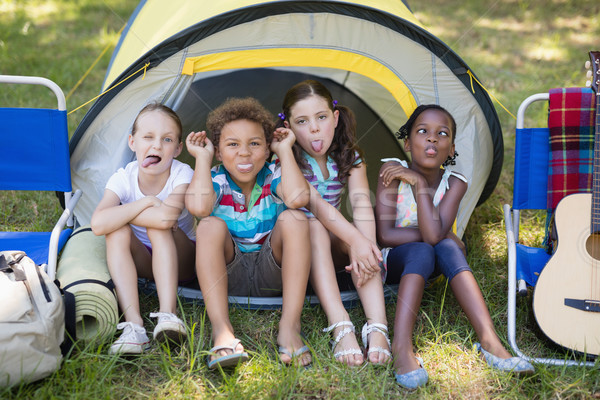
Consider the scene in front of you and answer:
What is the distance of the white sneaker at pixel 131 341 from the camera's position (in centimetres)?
221

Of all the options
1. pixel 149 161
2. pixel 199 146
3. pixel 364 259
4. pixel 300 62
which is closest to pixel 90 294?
pixel 149 161

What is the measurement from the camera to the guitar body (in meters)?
2.26

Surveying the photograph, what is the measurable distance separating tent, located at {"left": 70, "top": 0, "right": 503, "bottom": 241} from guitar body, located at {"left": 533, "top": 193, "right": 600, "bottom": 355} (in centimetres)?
60

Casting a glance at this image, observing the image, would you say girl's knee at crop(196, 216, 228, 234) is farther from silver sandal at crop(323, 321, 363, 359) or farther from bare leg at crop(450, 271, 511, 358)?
bare leg at crop(450, 271, 511, 358)

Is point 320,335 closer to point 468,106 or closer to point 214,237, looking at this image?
point 214,237

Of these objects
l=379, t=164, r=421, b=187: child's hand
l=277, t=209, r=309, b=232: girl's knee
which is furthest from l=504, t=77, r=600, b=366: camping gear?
l=277, t=209, r=309, b=232: girl's knee

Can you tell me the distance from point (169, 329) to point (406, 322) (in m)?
0.93

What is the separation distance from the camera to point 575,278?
91.9 inches

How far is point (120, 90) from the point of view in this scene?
274 centimetres

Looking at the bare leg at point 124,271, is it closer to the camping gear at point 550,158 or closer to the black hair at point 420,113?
the black hair at point 420,113

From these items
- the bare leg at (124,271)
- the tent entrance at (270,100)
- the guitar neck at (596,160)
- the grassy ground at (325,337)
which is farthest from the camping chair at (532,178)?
the bare leg at (124,271)

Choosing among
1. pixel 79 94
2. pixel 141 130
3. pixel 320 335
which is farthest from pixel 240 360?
pixel 79 94

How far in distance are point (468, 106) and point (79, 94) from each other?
138 inches

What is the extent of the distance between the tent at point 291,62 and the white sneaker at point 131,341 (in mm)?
859
